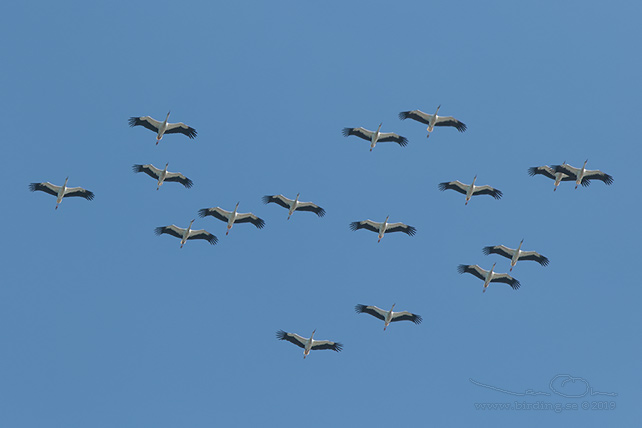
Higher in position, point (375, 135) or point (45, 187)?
point (375, 135)

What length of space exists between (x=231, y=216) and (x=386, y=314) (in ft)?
48.4

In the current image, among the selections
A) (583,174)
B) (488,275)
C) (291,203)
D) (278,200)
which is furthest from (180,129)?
(583,174)

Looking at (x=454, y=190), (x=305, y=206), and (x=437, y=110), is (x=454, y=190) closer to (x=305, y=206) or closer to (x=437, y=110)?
(x=437, y=110)

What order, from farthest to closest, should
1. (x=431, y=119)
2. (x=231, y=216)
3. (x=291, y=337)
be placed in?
1. (x=431, y=119)
2. (x=231, y=216)
3. (x=291, y=337)

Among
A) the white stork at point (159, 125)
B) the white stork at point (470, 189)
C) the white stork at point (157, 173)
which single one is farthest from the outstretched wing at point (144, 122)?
the white stork at point (470, 189)

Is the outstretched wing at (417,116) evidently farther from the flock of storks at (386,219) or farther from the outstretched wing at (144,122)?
the outstretched wing at (144,122)

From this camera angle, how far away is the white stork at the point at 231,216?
252 feet

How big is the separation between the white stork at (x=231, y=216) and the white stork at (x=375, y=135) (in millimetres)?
10234

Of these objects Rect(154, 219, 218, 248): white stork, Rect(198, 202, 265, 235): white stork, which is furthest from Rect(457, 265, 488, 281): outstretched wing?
Rect(154, 219, 218, 248): white stork

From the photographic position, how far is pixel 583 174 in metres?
77.6

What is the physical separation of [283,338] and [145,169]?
17.8 m

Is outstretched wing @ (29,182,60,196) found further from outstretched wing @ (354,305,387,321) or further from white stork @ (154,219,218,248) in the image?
outstretched wing @ (354,305,387,321)

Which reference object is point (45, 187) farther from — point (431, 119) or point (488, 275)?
point (488, 275)

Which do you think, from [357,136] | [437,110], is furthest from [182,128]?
[437,110]
